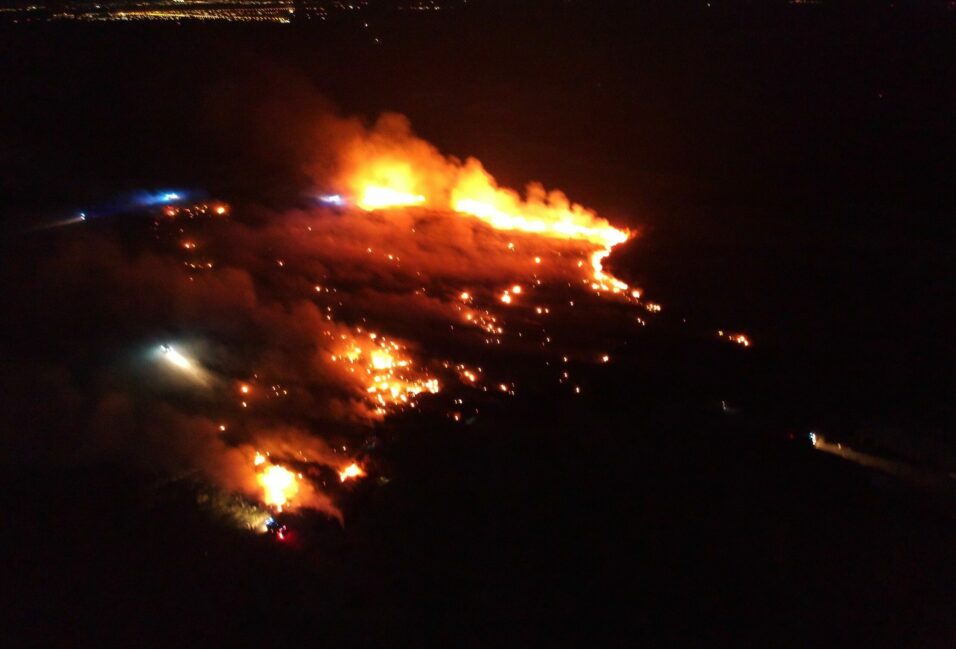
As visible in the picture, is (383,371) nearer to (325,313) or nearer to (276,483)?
(325,313)

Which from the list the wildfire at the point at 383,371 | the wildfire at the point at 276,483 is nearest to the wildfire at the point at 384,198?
the wildfire at the point at 383,371

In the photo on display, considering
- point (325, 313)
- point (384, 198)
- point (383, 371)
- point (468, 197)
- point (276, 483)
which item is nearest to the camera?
point (276, 483)

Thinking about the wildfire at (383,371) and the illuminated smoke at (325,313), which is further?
the wildfire at (383,371)

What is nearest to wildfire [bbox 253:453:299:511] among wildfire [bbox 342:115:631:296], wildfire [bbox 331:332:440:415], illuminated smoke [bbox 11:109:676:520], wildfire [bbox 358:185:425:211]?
illuminated smoke [bbox 11:109:676:520]

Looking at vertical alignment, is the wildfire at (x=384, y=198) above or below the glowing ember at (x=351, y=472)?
above

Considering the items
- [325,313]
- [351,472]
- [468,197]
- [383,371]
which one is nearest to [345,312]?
[325,313]

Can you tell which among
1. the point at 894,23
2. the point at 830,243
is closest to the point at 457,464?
the point at 830,243

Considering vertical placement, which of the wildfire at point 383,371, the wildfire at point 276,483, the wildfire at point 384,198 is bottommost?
the wildfire at point 276,483

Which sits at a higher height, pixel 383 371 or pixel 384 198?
pixel 384 198

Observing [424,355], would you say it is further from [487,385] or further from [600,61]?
[600,61]

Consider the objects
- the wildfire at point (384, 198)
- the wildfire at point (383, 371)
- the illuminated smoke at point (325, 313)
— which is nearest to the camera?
the illuminated smoke at point (325, 313)

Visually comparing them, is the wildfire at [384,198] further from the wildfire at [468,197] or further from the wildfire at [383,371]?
the wildfire at [383,371]

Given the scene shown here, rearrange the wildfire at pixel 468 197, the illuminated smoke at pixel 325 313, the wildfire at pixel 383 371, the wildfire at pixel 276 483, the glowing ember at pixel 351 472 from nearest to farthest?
1. the wildfire at pixel 276 483
2. the glowing ember at pixel 351 472
3. the illuminated smoke at pixel 325 313
4. the wildfire at pixel 383 371
5. the wildfire at pixel 468 197
